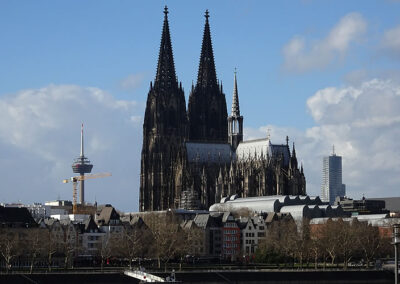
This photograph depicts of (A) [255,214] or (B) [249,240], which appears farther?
(A) [255,214]

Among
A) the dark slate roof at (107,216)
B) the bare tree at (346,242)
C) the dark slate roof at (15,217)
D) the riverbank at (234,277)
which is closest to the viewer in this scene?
the riverbank at (234,277)

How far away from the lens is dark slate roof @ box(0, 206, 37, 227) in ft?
494

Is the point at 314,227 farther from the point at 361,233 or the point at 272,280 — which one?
the point at 272,280

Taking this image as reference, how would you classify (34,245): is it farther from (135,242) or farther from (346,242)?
(346,242)

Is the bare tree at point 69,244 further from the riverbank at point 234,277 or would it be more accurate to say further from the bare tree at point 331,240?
the bare tree at point 331,240

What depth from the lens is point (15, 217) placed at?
15262 cm

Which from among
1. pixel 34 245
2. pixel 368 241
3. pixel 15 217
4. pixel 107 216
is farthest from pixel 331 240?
pixel 15 217

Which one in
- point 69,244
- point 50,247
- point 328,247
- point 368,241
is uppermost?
point 368,241

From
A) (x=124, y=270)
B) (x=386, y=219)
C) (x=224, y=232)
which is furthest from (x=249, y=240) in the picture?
(x=124, y=270)

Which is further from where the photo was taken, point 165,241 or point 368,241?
point 368,241

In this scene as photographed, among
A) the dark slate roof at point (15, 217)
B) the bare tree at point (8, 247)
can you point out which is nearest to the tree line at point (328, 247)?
the dark slate roof at point (15, 217)

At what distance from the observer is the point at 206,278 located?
11694 centimetres

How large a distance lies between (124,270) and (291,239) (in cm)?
3824

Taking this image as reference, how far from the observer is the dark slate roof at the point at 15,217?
5925 inches
